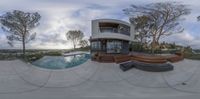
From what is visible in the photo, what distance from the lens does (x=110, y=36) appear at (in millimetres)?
14539

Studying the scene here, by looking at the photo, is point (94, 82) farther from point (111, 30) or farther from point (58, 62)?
point (111, 30)

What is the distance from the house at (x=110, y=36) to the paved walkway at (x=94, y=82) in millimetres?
2566

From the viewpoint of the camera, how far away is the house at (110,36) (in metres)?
14.4

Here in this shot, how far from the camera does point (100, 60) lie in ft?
41.8

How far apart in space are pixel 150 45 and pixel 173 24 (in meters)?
2.21

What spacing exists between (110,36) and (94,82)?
17.3 ft

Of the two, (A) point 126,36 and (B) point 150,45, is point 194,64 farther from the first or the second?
(B) point 150,45

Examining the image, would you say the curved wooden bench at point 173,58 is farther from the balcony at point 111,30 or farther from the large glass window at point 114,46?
the balcony at point 111,30

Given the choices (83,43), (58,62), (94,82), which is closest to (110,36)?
(58,62)

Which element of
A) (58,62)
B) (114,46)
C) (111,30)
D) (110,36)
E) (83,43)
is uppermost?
(111,30)

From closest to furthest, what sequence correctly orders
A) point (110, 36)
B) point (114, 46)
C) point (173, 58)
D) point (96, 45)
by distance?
point (173, 58), point (110, 36), point (114, 46), point (96, 45)

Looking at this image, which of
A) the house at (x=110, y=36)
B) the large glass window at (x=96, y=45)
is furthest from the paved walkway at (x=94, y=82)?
the large glass window at (x=96, y=45)

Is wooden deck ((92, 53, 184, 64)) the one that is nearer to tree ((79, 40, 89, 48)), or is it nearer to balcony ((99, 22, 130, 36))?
balcony ((99, 22, 130, 36))

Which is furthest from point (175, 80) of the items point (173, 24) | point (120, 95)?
point (173, 24)
